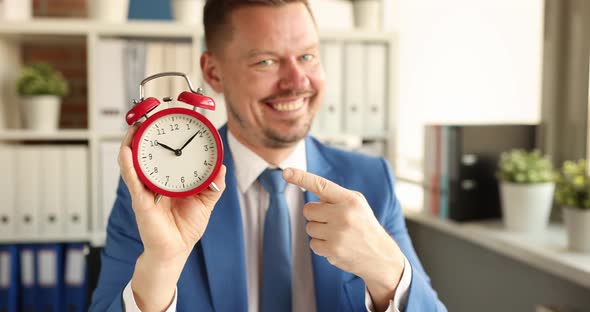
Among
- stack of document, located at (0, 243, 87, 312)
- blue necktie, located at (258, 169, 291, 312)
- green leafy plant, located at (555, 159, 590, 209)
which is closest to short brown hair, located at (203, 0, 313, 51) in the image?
blue necktie, located at (258, 169, 291, 312)

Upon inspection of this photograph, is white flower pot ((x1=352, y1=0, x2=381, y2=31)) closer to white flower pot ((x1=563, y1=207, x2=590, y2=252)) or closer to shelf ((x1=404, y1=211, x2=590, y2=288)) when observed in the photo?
shelf ((x1=404, y1=211, x2=590, y2=288))

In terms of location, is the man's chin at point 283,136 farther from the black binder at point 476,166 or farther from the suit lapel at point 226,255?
the black binder at point 476,166

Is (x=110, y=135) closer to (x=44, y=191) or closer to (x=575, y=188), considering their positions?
(x=44, y=191)

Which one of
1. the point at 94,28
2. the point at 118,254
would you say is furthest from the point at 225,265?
the point at 94,28

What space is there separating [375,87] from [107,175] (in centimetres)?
125

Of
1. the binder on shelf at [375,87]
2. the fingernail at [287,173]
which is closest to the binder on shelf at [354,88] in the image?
the binder on shelf at [375,87]

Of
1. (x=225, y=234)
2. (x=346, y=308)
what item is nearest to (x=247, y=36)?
(x=225, y=234)

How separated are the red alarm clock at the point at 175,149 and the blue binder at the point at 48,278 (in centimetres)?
167

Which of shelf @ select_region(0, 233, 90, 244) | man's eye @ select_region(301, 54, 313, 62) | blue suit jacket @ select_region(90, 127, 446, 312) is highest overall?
man's eye @ select_region(301, 54, 313, 62)

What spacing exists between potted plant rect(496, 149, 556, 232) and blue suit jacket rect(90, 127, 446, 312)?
68 cm

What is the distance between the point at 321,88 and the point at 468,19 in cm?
180

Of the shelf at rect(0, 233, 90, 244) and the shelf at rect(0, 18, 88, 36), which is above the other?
the shelf at rect(0, 18, 88, 36)

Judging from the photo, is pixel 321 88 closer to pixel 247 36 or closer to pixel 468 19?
pixel 247 36

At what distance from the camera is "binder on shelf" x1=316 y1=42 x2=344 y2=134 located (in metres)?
2.51
